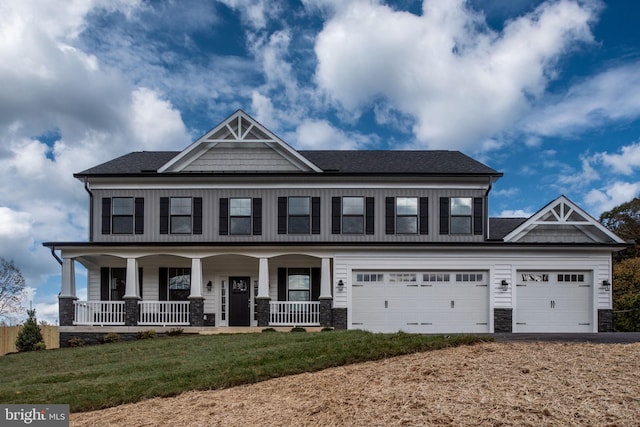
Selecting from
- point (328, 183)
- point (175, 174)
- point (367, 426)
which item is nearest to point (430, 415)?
point (367, 426)

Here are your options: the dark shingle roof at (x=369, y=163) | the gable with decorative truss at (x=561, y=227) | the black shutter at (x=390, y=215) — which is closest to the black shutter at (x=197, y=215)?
the dark shingle roof at (x=369, y=163)

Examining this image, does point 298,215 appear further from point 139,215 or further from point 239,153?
point 139,215

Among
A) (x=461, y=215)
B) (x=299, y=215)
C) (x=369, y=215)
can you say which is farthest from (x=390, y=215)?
(x=299, y=215)

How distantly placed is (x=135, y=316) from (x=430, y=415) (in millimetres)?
15576

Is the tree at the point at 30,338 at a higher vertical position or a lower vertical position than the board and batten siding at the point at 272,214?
lower

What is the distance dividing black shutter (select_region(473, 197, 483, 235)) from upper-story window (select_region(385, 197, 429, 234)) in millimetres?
1764

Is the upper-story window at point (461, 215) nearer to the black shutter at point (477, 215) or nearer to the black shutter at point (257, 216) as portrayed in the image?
the black shutter at point (477, 215)

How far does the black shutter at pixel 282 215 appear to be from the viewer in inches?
874

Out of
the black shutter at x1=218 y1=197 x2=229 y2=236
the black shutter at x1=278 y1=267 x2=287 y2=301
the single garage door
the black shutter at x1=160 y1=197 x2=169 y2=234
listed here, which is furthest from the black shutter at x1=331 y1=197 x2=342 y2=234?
the single garage door

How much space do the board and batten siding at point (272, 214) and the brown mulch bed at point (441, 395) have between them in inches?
459

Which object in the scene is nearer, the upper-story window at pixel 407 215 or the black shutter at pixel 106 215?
the upper-story window at pixel 407 215

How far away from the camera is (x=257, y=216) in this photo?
2228cm

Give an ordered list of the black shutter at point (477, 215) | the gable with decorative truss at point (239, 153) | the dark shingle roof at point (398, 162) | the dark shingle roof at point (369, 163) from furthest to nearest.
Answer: the dark shingle roof at point (398, 162), the dark shingle roof at point (369, 163), the gable with decorative truss at point (239, 153), the black shutter at point (477, 215)

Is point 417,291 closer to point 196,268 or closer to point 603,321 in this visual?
point 603,321
